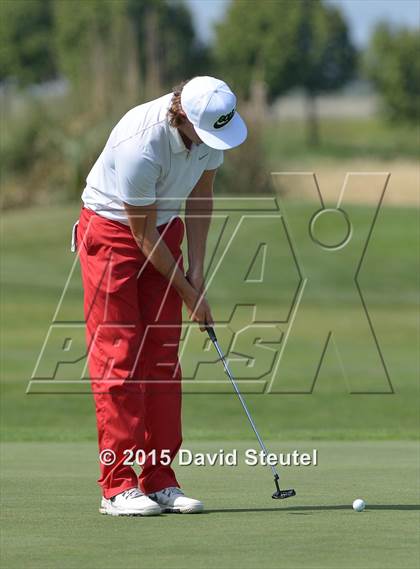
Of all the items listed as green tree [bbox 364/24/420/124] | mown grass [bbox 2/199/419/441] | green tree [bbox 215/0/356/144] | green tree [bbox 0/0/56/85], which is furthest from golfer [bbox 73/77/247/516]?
green tree [bbox 0/0/56/85]

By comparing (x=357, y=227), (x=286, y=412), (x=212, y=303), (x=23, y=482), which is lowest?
(x=23, y=482)

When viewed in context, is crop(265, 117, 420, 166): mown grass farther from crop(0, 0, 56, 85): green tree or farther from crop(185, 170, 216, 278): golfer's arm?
crop(185, 170, 216, 278): golfer's arm

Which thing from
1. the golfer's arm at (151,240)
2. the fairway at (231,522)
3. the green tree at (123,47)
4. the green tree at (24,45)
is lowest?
the fairway at (231,522)

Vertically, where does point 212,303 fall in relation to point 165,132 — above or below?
above

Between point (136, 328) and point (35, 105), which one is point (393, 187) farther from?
point (136, 328)

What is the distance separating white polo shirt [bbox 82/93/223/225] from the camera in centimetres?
599

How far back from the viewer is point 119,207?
621 cm

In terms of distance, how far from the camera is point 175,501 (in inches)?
239

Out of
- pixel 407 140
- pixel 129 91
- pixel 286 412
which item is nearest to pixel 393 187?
pixel 129 91

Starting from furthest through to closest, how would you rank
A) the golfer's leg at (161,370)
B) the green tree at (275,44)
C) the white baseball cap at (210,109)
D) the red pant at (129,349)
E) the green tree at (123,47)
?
the green tree at (275,44) < the green tree at (123,47) < the golfer's leg at (161,370) < the red pant at (129,349) < the white baseball cap at (210,109)

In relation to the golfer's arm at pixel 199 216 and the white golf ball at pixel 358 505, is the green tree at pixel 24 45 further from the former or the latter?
the white golf ball at pixel 358 505

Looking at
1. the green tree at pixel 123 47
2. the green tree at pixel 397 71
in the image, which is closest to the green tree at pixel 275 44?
the green tree at pixel 123 47

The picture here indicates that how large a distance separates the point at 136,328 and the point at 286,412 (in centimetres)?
822

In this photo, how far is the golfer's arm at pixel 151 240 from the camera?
19.9 feet
